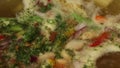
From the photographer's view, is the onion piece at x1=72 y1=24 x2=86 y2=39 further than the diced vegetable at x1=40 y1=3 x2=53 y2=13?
No

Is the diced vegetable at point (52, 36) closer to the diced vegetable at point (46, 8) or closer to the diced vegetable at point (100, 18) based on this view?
the diced vegetable at point (46, 8)

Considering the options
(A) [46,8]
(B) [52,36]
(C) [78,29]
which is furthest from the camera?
(A) [46,8]

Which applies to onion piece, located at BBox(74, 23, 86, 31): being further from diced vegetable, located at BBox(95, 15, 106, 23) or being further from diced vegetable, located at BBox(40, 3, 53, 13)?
diced vegetable, located at BBox(40, 3, 53, 13)

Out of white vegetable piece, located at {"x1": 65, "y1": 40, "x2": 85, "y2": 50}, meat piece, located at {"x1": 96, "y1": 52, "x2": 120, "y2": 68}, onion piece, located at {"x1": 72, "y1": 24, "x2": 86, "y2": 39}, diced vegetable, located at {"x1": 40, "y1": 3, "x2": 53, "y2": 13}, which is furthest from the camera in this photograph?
diced vegetable, located at {"x1": 40, "y1": 3, "x2": 53, "y2": 13}

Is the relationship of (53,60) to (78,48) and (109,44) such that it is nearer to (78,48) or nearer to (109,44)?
(78,48)

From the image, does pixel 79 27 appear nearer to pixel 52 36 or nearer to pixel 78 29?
pixel 78 29

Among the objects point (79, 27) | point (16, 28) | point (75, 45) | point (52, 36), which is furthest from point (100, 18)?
point (16, 28)

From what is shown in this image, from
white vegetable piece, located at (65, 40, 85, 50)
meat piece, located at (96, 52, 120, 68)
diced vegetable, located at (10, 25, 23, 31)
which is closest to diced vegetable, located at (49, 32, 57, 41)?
white vegetable piece, located at (65, 40, 85, 50)

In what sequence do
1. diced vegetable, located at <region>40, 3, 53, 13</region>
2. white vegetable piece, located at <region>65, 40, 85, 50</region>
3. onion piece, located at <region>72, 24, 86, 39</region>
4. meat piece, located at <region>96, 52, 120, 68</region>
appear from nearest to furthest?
meat piece, located at <region>96, 52, 120, 68</region>, white vegetable piece, located at <region>65, 40, 85, 50</region>, onion piece, located at <region>72, 24, 86, 39</region>, diced vegetable, located at <region>40, 3, 53, 13</region>

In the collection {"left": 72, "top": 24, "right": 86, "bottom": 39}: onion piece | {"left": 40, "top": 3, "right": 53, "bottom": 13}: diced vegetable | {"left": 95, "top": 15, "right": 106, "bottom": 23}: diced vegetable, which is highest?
{"left": 40, "top": 3, "right": 53, "bottom": 13}: diced vegetable

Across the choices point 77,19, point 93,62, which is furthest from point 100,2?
point 93,62

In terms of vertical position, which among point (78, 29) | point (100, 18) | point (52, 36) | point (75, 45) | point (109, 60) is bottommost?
point (109, 60)
